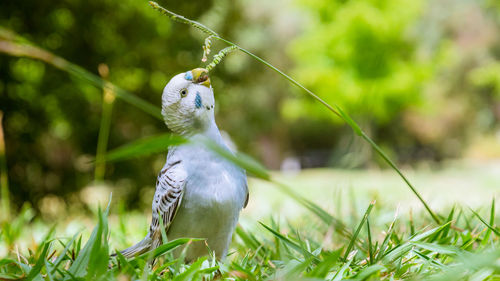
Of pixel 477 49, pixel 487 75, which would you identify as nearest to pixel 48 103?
pixel 487 75

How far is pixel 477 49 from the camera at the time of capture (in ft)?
41.0

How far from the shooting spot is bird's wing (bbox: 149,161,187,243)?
0.96m

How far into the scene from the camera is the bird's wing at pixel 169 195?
956mm

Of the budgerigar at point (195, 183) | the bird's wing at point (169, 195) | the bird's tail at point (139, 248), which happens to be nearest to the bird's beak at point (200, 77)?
the budgerigar at point (195, 183)

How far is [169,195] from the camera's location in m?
0.96

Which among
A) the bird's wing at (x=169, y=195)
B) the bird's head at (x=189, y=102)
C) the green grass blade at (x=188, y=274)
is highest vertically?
the bird's head at (x=189, y=102)

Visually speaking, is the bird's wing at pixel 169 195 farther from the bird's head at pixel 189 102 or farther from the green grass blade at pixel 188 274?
the green grass blade at pixel 188 274

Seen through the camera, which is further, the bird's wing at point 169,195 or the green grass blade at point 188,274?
the bird's wing at point 169,195

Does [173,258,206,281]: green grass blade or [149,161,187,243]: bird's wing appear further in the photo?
[149,161,187,243]: bird's wing

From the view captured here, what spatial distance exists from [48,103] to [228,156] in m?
4.24

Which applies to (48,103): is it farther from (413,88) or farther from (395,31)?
(413,88)

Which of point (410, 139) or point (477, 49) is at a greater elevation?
point (477, 49)

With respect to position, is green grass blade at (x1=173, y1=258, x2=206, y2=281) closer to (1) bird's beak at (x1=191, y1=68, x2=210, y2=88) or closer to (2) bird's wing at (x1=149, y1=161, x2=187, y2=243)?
(2) bird's wing at (x1=149, y1=161, x2=187, y2=243)

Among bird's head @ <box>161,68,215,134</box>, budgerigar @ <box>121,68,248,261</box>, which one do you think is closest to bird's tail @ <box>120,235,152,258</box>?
budgerigar @ <box>121,68,248,261</box>
